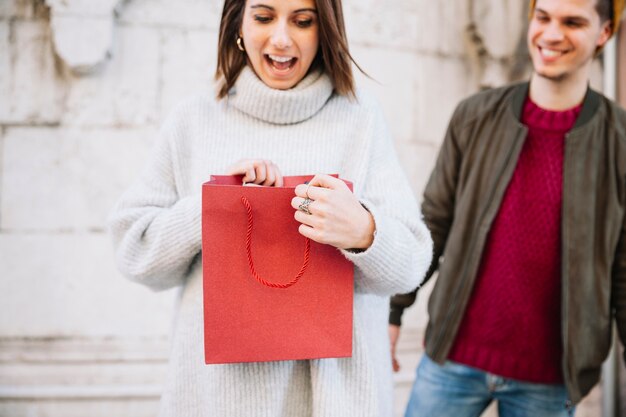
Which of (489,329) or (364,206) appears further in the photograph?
(489,329)

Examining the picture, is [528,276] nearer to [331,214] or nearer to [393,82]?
[331,214]

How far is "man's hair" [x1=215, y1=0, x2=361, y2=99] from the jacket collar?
0.73 m

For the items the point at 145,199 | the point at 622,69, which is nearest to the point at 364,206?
the point at 145,199

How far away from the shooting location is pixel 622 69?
3078 millimetres

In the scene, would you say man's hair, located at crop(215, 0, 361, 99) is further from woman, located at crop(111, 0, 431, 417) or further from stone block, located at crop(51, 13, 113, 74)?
stone block, located at crop(51, 13, 113, 74)

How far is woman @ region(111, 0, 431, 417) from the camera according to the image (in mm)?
1231

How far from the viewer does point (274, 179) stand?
1.18 m

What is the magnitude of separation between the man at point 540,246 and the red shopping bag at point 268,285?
81cm

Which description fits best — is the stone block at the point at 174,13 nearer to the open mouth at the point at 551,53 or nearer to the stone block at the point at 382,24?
the stone block at the point at 382,24

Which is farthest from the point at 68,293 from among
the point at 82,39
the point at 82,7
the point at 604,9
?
the point at 604,9

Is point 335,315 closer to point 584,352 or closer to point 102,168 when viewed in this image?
point 584,352

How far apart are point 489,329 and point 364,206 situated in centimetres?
88

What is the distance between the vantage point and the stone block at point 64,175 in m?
2.68

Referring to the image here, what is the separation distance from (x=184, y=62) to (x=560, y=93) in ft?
5.69
